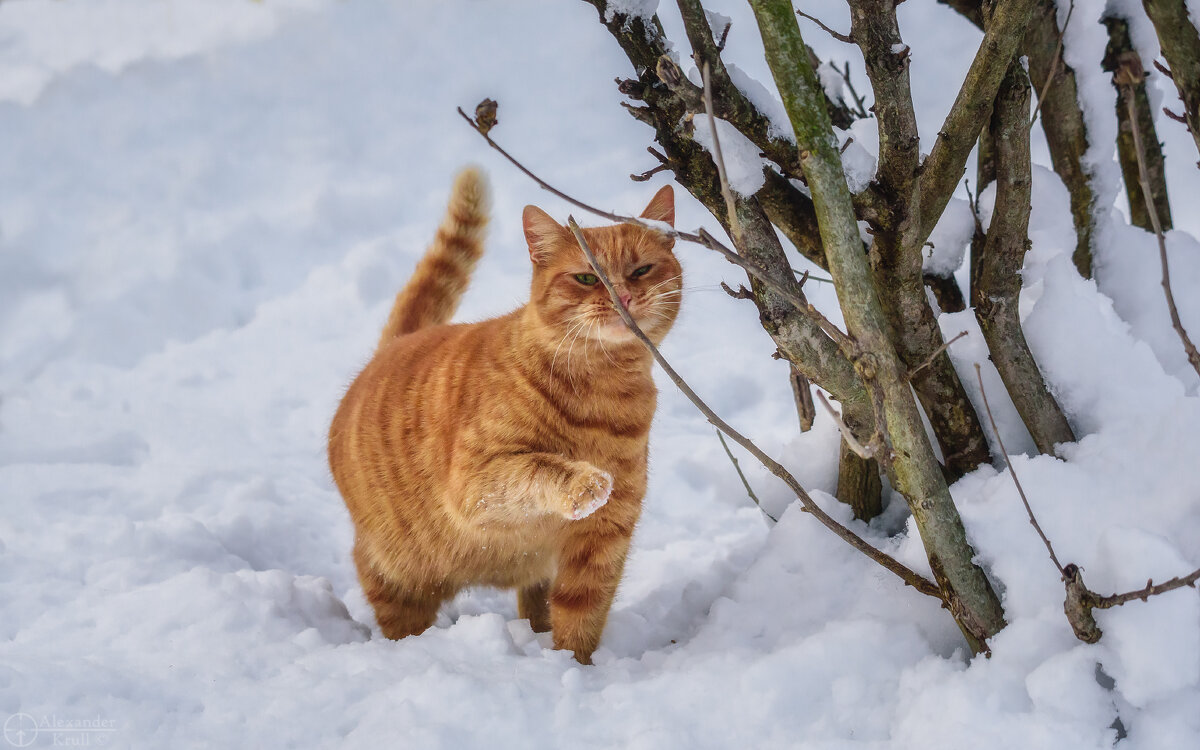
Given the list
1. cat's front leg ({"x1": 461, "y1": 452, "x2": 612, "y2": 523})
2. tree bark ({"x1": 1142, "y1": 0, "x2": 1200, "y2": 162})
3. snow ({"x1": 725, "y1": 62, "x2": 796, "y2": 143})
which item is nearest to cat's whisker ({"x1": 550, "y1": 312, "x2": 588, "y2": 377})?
cat's front leg ({"x1": 461, "y1": 452, "x2": 612, "y2": 523})

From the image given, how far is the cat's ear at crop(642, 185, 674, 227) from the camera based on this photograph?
7.33 ft

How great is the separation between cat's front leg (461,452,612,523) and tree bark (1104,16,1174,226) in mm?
1689

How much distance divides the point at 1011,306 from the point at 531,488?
1157mm

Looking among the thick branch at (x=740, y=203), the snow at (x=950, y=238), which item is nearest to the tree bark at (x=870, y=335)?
the thick branch at (x=740, y=203)

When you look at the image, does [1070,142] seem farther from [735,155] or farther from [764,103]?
[735,155]

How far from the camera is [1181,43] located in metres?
1.93

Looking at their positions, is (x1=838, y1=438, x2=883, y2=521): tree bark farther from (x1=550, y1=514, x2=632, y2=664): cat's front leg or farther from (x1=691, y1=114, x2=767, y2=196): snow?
(x1=691, y1=114, x2=767, y2=196): snow

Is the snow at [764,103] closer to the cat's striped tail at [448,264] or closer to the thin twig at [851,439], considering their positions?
the thin twig at [851,439]

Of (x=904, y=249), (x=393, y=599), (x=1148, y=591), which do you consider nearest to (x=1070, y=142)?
(x=904, y=249)

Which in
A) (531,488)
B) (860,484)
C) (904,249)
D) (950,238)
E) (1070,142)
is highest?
(1070,142)

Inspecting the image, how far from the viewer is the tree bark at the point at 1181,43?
1925mm

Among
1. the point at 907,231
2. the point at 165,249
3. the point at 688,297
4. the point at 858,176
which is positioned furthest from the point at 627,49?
the point at 165,249

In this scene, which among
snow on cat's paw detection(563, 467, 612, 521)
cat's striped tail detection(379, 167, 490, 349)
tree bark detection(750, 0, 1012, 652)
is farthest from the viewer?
cat's striped tail detection(379, 167, 490, 349)

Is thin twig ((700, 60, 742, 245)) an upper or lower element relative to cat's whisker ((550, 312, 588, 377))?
upper
